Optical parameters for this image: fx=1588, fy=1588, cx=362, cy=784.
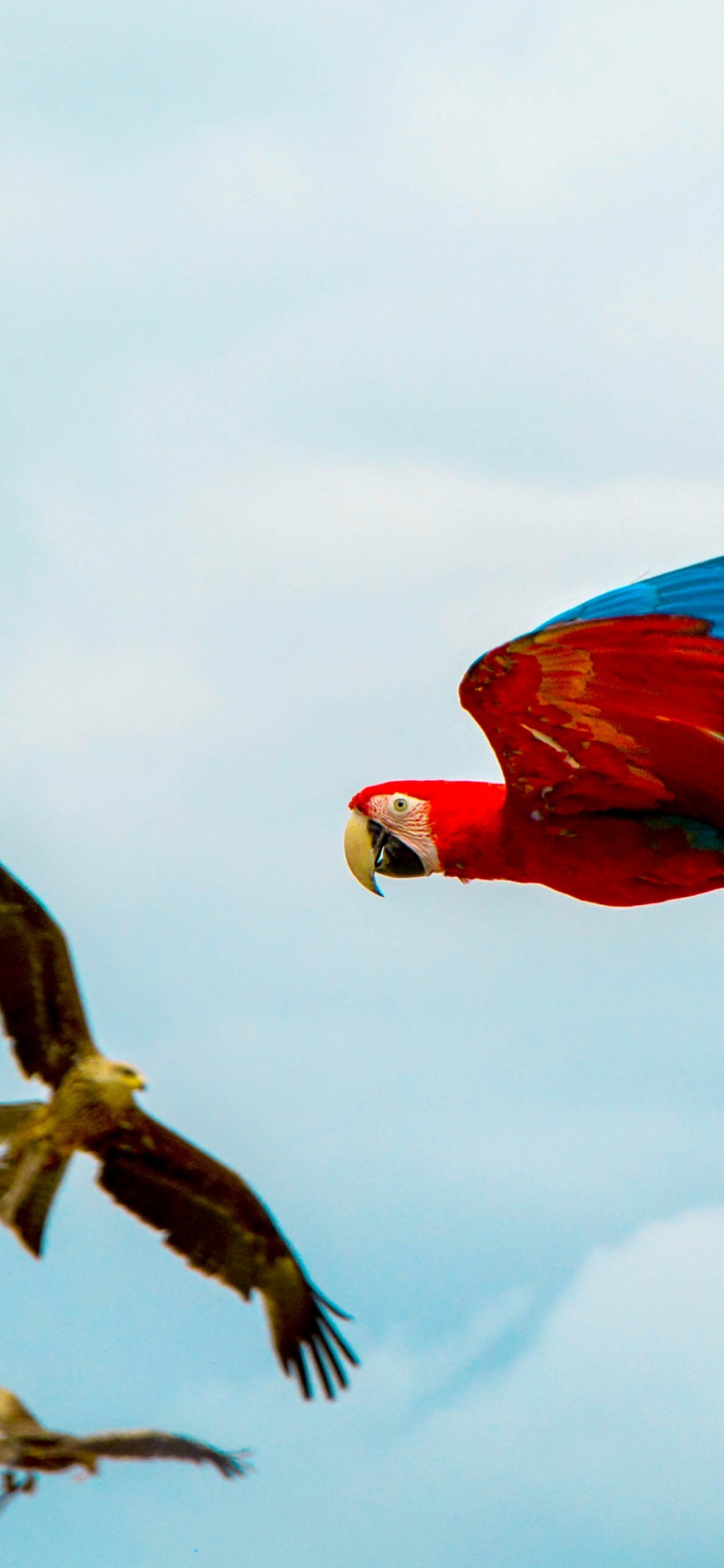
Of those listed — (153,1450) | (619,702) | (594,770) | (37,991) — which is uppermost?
(619,702)

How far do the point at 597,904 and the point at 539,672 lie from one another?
1075mm

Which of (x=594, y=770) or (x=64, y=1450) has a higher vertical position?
(x=594, y=770)

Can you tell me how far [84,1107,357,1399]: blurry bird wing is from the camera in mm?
5285

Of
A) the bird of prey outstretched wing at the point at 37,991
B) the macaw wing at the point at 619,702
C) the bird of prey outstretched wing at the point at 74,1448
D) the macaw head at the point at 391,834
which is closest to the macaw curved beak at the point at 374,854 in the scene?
the macaw head at the point at 391,834

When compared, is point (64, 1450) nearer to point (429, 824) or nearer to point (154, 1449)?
point (154, 1449)

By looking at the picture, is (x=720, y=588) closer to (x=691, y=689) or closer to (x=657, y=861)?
(x=691, y=689)

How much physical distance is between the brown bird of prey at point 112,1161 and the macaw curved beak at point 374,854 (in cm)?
131

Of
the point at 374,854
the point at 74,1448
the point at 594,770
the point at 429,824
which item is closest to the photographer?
the point at 74,1448

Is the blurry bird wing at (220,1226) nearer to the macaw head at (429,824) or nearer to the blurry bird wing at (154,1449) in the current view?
the blurry bird wing at (154,1449)

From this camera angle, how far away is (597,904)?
19.5 ft

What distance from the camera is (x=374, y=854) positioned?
605 centimetres

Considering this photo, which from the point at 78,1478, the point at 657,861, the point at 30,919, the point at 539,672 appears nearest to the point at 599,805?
the point at 657,861

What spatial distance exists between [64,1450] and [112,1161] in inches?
35.3

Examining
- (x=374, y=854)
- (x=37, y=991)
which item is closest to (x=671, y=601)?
(x=374, y=854)
